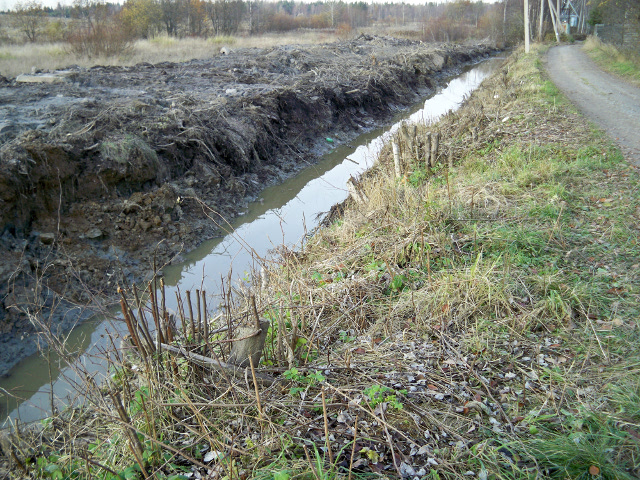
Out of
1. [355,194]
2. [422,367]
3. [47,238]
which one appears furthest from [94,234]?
[422,367]

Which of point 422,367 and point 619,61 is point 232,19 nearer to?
point 619,61

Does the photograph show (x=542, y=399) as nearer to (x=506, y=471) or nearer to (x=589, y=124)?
(x=506, y=471)

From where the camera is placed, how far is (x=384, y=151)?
9672mm

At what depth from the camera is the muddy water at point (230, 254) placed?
15.6 feet

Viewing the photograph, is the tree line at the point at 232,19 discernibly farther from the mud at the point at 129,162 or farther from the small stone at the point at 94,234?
the small stone at the point at 94,234

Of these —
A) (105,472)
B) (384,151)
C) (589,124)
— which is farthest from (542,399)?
(589,124)

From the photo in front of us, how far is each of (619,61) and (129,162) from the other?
71.0 feet

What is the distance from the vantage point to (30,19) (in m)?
24.5

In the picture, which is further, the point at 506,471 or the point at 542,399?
the point at 542,399

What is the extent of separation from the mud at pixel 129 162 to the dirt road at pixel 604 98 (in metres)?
6.80

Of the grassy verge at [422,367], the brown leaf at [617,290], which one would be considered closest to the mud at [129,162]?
the grassy verge at [422,367]

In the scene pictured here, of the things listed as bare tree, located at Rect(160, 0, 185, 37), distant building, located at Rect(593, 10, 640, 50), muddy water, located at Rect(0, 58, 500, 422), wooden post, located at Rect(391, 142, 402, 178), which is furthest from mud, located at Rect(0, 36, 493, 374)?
bare tree, located at Rect(160, 0, 185, 37)

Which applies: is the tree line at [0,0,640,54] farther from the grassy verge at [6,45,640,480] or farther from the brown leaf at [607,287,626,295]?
the brown leaf at [607,287,626,295]

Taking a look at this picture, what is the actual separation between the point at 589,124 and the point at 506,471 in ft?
31.5
